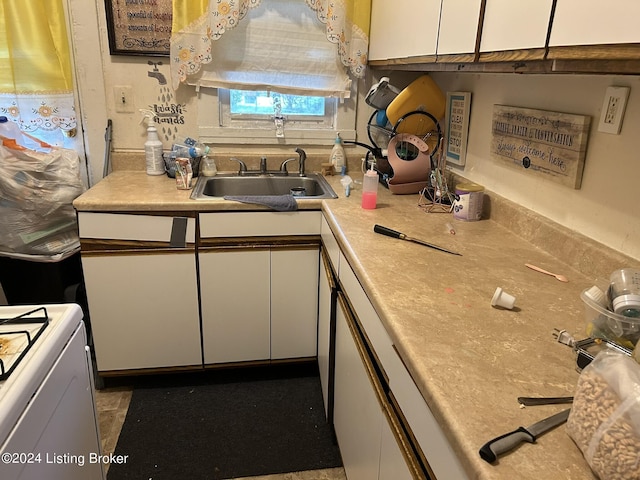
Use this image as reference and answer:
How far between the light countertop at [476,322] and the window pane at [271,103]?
893 mm

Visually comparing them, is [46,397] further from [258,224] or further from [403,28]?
[403,28]

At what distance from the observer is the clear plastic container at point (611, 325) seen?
2.81 ft

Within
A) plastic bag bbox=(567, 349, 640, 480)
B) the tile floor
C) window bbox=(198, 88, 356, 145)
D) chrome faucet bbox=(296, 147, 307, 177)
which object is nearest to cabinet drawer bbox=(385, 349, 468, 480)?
plastic bag bbox=(567, 349, 640, 480)

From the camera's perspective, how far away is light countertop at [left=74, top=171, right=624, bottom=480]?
0.68 m

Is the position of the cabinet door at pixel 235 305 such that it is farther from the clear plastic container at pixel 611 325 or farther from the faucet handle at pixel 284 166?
the clear plastic container at pixel 611 325

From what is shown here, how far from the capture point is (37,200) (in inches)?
79.4

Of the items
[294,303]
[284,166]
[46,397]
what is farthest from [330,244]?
[46,397]

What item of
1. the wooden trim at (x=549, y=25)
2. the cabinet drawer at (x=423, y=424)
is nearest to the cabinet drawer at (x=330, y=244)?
the cabinet drawer at (x=423, y=424)

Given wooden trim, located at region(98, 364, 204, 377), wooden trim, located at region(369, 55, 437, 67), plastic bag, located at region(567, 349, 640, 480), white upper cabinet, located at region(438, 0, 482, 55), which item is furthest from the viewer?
wooden trim, located at region(98, 364, 204, 377)

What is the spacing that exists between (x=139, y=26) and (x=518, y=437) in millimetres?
2262

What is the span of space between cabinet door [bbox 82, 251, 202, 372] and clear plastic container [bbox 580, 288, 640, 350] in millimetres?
1479

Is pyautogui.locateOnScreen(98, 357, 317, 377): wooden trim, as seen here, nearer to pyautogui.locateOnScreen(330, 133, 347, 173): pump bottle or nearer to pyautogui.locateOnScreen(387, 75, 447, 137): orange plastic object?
pyautogui.locateOnScreen(330, 133, 347, 173): pump bottle

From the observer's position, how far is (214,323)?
2.08m

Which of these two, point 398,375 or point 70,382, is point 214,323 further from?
point 398,375
